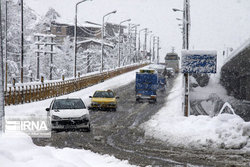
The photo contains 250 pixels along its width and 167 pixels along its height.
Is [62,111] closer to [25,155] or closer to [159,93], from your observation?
[25,155]

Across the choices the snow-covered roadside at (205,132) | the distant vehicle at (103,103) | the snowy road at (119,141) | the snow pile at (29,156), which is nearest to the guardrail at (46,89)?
the distant vehicle at (103,103)

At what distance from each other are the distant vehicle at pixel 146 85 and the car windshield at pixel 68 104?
55.7ft

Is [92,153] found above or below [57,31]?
below

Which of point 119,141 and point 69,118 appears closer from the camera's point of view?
point 119,141

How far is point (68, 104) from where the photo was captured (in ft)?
59.2

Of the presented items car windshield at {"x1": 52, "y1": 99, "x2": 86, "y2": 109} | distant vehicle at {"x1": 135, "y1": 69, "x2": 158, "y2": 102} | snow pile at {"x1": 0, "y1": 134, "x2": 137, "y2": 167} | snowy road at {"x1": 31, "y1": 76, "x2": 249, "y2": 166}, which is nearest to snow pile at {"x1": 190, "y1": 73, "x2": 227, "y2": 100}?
distant vehicle at {"x1": 135, "y1": 69, "x2": 158, "y2": 102}

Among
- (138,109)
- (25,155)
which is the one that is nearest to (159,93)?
(138,109)

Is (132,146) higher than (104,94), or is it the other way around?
(104,94)

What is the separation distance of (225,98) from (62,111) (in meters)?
42.0

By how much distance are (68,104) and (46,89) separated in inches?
624

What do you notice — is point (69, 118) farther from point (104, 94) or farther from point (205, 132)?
point (104, 94)

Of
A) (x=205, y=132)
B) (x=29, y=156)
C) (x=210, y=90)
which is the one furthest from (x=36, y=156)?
(x=210, y=90)

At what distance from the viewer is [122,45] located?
106562 mm

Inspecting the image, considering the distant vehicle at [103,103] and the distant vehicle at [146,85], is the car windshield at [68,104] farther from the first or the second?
the distant vehicle at [146,85]
